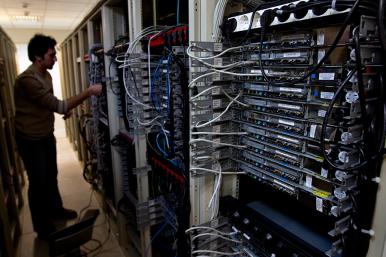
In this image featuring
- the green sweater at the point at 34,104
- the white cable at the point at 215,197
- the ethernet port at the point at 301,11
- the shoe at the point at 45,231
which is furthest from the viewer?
the shoe at the point at 45,231

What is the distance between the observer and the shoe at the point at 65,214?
2.72 metres

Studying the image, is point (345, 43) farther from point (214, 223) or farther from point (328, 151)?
point (214, 223)

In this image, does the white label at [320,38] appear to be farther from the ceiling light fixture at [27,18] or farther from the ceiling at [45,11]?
the ceiling light fixture at [27,18]

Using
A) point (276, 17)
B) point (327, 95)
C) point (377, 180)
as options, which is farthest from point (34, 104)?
point (377, 180)

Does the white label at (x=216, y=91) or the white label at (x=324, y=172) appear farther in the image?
the white label at (x=216, y=91)

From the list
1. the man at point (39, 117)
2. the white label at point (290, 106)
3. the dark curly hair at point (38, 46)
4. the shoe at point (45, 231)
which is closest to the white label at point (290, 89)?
the white label at point (290, 106)

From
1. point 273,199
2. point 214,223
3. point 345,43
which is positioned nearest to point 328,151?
point 345,43

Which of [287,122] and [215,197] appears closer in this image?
[287,122]

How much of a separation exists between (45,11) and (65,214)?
4320mm

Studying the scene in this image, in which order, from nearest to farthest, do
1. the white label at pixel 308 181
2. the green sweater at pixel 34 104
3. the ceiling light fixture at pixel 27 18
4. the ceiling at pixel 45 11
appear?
the white label at pixel 308 181
the green sweater at pixel 34 104
the ceiling at pixel 45 11
the ceiling light fixture at pixel 27 18

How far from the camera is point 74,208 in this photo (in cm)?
295

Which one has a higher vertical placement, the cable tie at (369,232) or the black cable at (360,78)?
the black cable at (360,78)

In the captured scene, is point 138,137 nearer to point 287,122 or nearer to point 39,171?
point 287,122

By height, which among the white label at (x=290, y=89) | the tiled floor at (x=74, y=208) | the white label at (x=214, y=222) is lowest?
the tiled floor at (x=74, y=208)
